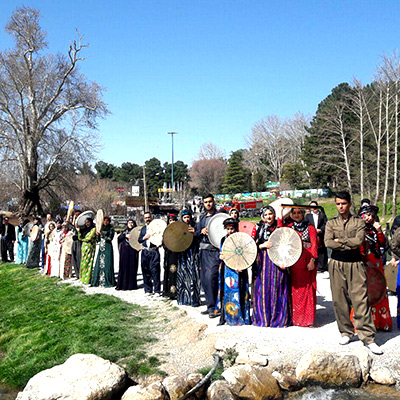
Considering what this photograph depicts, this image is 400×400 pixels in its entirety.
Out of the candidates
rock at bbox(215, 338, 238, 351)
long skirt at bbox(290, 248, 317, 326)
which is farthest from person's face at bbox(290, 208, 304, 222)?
rock at bbox(215, 338, 238, 351)

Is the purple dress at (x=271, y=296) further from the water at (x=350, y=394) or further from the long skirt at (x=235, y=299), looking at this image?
the water at (x=350, y=394)

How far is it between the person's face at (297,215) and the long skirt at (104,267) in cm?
507

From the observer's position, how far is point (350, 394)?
4512 millimetres

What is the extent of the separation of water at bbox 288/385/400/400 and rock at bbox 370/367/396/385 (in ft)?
0.17

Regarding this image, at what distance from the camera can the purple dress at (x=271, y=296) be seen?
6027 millimetres

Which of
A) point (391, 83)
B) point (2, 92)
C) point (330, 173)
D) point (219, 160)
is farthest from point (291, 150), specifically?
point (2, 92)

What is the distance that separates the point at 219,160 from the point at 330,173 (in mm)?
50644

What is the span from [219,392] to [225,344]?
89 centimetres

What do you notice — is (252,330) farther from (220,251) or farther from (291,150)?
(291,150)

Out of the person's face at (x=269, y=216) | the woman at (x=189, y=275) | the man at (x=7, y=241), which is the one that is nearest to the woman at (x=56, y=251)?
the man at (x=7, y=241)

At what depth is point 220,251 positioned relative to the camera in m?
6.51

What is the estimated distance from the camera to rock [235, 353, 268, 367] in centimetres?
492

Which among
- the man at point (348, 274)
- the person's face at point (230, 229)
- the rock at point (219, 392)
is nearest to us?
the rock at point (219, 392)

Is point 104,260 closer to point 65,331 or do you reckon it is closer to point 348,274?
point 65,331
